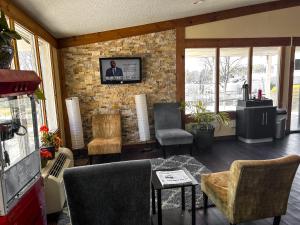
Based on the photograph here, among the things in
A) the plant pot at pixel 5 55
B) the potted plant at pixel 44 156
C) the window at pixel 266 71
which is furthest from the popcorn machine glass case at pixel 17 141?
the window at pixel 266 71

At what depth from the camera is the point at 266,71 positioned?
5.58 metres

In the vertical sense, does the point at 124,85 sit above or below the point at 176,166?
above

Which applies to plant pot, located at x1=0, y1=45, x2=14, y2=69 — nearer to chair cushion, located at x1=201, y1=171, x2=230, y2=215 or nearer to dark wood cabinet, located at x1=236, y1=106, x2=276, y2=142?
chair cushion, located at x1=201, y1=171, x2=230, y2=215

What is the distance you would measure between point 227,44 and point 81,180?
457 cm

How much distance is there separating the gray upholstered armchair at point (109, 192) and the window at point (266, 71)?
472cm

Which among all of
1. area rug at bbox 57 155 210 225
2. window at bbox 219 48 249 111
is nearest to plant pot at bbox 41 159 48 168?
area rug at bbox 57 155 210 225

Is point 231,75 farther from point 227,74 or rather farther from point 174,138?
point 174,138

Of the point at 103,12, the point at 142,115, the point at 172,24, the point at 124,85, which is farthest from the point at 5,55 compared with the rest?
the point at 172,24

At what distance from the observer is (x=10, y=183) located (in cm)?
129

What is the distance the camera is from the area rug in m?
2.72

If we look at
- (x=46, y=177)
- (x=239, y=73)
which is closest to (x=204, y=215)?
(x=46, y=177)

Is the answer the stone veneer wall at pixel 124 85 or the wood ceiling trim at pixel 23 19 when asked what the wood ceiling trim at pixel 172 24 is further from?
the wood ceiling trim at pixel 23 19

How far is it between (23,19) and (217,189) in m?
2.83

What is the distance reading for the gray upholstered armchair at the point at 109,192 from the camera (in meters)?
1.65
